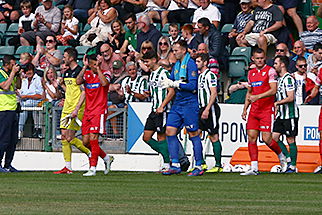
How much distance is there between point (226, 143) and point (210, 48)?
2506 millimetres

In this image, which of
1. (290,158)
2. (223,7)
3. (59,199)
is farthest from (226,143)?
(59,199)

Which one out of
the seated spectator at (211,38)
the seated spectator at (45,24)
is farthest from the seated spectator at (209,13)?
the seated spectator at (45,24)

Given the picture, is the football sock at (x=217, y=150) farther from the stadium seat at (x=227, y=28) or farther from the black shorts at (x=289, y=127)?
the stadium seat at (x=227, y=28)

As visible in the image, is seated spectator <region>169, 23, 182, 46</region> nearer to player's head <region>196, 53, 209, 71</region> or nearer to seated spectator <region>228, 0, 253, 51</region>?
seated spectator <region>228, 0, 253, 51</region>

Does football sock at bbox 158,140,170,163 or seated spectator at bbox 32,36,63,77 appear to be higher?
seated spectator at bbox 32,36,63,77

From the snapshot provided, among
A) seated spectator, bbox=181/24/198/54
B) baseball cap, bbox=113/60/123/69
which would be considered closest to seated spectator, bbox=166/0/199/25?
seated spectator, bbox=181/24/198/54

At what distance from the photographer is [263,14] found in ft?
63.7

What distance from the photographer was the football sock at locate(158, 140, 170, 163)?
15969mm

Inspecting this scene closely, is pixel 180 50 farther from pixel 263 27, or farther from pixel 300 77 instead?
pixel 263 27

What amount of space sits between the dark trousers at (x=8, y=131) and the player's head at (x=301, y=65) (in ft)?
18.4

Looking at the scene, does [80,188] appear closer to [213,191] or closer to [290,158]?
[213,191]

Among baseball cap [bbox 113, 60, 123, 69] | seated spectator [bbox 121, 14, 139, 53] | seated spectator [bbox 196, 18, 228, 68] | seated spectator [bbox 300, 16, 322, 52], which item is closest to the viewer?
seated spectator [bbox 300, 16, 322, 52]

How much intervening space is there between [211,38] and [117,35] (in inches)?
116

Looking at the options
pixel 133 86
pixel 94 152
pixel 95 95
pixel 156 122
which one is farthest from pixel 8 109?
pixel 133 86
